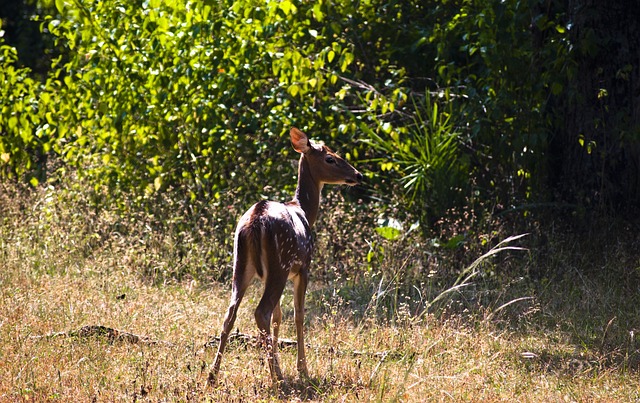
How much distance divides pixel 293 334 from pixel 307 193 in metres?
1.07

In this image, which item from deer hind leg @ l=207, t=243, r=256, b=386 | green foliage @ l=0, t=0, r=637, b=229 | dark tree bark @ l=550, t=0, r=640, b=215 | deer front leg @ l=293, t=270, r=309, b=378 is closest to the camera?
deer hind leg @ l=207, t=243, r=256, b=386

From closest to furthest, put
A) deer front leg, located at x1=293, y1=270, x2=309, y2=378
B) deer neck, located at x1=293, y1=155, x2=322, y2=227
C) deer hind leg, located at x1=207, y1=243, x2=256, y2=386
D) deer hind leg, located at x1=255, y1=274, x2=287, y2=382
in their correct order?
deer hind leg, located at x1=255, y1=274, x2=287, y2=382 → deer hind leg, located at x1=207, y1=243, x2=256, y2=386 → deer front leg, located at x1=293, y1=270, x2=309, y2=378 → deer neck, located at x1=293, y1=155, x2=322, y2=227

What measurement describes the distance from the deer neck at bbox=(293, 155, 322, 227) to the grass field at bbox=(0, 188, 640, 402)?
2.17ft

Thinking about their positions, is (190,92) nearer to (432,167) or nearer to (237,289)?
(432,167)

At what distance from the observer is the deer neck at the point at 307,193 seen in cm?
707

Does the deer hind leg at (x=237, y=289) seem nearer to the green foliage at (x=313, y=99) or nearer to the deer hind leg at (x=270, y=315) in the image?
the deer hind leg at (x=270, y=315)

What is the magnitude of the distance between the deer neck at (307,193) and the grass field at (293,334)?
66cm

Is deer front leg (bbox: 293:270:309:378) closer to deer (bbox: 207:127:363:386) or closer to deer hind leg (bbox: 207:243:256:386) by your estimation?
deer (bbox: 207:127:363:386)

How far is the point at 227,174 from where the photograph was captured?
10188mm

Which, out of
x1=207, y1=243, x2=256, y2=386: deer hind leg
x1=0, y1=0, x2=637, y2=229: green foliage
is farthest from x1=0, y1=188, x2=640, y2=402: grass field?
x1=0, y1=0, x2=637, y2=229: green foliage

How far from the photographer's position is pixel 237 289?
5.77 meters

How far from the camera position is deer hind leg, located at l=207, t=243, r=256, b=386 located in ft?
18.4

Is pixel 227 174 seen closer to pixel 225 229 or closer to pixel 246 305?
pixel 225 229

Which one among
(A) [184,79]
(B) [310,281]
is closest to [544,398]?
(B) [310,281]
